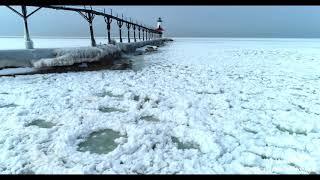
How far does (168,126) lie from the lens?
229 inches

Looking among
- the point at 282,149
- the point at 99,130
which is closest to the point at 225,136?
the point at 282,149

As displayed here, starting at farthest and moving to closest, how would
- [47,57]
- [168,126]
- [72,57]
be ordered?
[72,57], [47,57], [168,126]

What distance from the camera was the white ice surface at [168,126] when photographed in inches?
164

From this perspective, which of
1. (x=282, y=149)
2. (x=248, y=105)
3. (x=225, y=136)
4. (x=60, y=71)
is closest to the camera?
(x=282, y=149)

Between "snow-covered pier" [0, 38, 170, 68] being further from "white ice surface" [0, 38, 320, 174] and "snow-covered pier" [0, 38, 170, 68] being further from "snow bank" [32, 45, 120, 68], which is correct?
"white ice surface" [0, 38, 320, 174]

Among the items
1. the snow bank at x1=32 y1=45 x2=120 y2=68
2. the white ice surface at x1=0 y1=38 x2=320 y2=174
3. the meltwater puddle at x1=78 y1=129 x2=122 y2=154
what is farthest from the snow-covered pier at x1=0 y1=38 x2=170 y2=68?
the meltwater puddle at x1=78 y1=129 x2=122 y2=154

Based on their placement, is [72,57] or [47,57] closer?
[47,57]

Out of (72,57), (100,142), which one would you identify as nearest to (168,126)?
(100,142)

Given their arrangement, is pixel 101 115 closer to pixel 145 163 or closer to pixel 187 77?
pixel 145 163

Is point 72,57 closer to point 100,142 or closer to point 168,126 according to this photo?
point 168,126

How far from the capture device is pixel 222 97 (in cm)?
831

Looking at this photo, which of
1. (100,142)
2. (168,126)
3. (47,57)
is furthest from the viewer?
(47,57)

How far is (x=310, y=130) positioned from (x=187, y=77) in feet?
22.4

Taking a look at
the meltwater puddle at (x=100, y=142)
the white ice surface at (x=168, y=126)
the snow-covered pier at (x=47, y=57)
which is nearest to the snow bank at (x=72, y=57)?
the snow-covered pier at (x=47, y=57)
